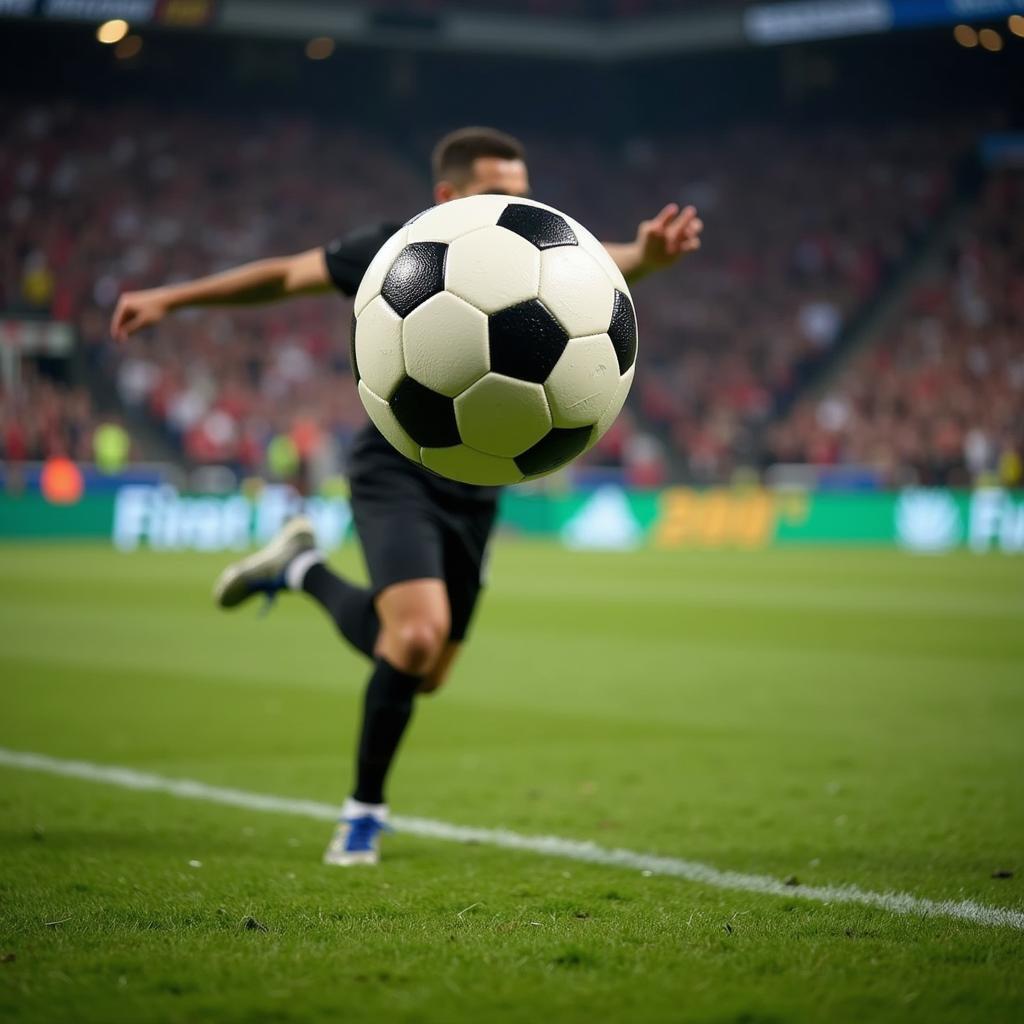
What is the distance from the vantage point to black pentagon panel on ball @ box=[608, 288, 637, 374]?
3.86 metres

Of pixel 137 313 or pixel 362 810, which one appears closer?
pixel 362 810

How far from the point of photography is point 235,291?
4.64 metres

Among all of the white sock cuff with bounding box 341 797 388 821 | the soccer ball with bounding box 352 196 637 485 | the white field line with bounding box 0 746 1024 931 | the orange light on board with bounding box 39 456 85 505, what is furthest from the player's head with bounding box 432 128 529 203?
the orange light on board with bounding box 39 456 85 505

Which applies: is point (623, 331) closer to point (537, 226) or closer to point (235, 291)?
point (537, 226)

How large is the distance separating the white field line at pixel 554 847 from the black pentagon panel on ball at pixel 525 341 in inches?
56.5

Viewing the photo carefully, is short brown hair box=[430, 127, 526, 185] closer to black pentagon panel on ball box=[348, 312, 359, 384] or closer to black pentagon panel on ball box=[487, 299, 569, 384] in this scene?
black pentagon panel on ball box=[348, 312, 359, 384]

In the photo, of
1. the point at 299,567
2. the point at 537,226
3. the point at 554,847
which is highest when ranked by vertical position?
the point at 537,226

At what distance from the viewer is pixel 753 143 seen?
37.8 metres

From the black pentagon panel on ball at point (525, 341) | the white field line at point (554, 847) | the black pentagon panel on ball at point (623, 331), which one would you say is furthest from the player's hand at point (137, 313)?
the white field line at point (554, 847)

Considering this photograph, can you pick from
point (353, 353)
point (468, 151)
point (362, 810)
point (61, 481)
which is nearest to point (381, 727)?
point (362, 810)

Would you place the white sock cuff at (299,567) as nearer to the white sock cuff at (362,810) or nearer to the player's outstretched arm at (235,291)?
the player's outstretched arm at (235,291)

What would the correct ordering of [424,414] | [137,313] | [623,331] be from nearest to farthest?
[424,414] < [623,331] < [137,313]

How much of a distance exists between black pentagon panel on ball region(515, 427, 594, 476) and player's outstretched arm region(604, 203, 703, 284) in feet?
3.01

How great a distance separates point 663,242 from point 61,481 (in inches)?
823
